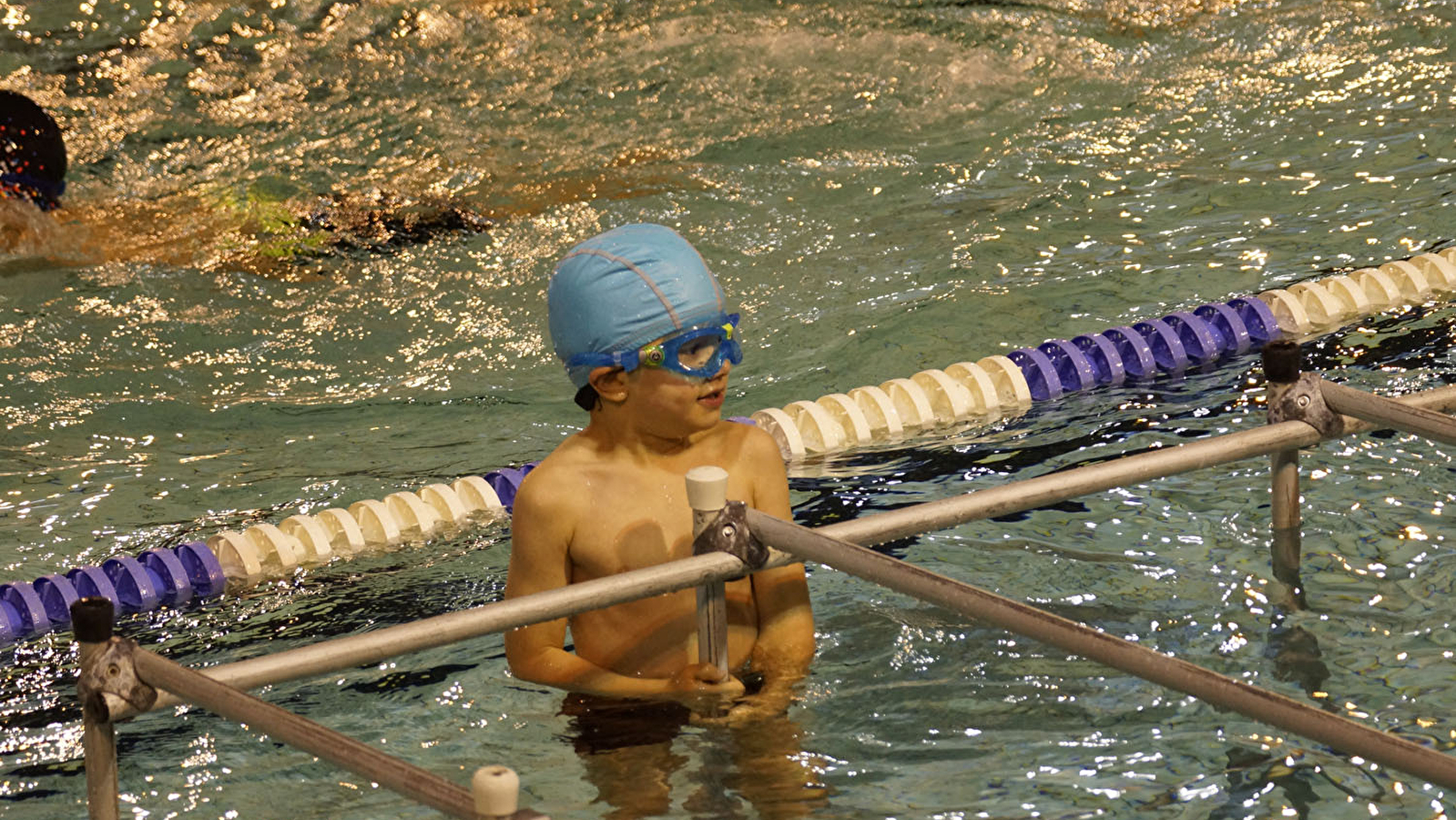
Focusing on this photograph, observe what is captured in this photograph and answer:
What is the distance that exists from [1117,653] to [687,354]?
928 mm

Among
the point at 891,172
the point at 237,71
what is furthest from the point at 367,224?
the point at 237,71

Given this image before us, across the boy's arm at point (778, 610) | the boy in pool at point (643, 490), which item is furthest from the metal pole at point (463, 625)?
the boy's arm at point (778, 610)

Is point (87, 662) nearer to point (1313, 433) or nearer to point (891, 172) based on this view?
point (1313, 433)

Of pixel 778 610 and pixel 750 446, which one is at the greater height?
pixel 750 446

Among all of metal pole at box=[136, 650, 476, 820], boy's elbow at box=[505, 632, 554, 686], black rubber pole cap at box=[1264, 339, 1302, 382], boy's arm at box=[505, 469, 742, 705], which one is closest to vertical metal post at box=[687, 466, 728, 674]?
boy's arm at box=[505, 469, 742, 705]

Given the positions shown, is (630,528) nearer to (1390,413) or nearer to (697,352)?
(697,352)

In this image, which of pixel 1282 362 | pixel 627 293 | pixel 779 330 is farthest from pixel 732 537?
pixel 779 330

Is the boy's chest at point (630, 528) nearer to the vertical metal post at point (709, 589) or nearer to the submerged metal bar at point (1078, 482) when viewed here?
the vertical metal post at point (709, 589)

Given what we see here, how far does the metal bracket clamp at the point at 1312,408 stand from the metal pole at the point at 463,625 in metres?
0.97

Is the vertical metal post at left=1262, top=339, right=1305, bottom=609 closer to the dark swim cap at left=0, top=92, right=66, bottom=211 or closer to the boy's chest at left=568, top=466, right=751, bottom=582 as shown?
the boy's chest at left=568, top=466, right=751, bottom=582

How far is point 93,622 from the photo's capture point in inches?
68.8

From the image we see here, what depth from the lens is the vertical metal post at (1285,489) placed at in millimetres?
2482

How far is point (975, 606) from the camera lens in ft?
6.11

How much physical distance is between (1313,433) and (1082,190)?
4015 millimetres
